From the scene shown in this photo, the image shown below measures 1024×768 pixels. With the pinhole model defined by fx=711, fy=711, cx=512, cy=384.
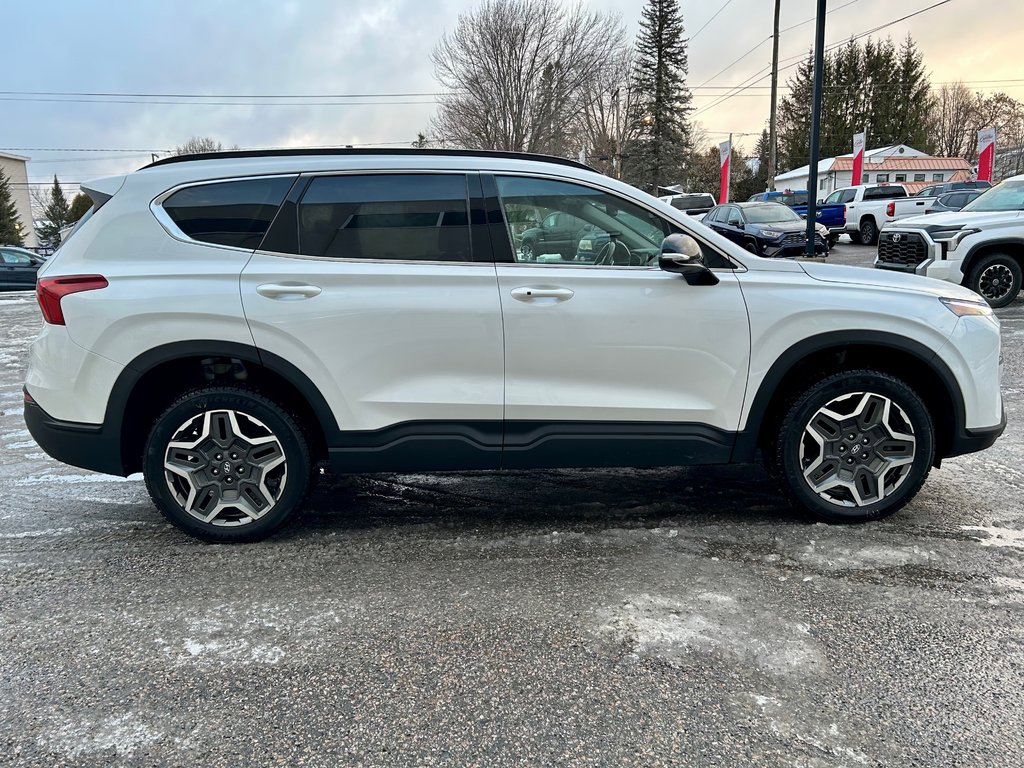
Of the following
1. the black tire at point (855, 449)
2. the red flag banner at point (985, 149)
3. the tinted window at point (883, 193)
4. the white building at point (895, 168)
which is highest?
the white building at point (895, 168)

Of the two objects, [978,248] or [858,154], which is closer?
[978,248]

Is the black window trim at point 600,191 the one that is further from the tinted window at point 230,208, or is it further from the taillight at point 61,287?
the taillight at point 61,287

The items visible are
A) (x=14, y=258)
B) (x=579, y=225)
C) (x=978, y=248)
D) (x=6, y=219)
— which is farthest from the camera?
(x=6, y=219)

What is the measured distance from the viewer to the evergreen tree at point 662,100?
5488cm

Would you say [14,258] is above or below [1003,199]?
below

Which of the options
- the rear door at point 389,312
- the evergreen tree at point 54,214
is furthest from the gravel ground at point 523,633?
the evergreen tree at point 54,214

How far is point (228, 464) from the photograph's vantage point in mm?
3426

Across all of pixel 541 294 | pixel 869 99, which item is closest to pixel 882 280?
pixel 541 294

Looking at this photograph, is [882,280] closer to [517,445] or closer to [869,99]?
[517,445]

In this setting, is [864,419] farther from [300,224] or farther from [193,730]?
[193,730]

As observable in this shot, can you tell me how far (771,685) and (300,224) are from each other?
9.04ft

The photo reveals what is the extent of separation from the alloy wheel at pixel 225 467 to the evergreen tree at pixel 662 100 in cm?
5453

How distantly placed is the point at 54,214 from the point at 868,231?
81.5 meters

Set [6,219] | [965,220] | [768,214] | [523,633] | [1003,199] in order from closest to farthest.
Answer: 1. [523,633]
2. [965,220]
3. [1003,199]
4. [768,214]
5. [6,219]
